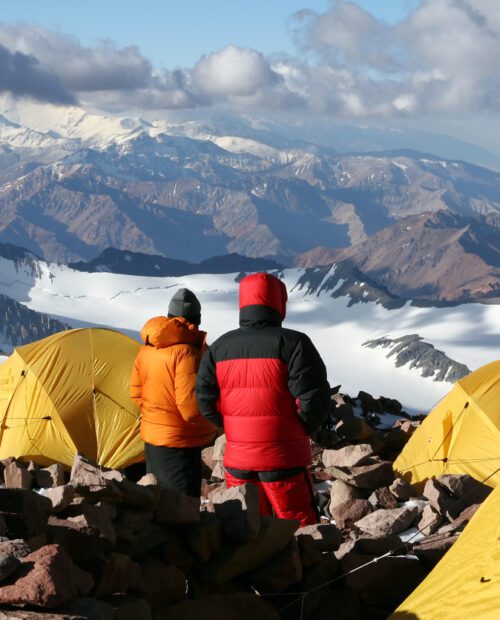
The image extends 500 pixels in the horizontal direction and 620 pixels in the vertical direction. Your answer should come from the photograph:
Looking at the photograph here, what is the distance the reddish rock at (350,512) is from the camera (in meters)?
11.7

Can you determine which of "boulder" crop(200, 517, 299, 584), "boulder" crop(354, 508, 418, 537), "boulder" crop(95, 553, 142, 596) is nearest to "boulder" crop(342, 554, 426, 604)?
"boulder" crop(200, 517, 299, 584)

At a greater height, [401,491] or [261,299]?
[261,299]

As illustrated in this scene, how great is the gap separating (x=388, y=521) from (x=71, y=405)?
8009mm

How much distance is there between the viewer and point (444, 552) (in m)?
8.18

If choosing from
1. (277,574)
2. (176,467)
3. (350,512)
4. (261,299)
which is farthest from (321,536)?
(350,512)

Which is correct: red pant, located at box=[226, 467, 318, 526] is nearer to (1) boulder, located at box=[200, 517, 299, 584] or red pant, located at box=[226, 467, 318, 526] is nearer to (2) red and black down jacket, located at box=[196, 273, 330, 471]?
(2) red and black down jacket, located at box=[196, 273, 330, 471]

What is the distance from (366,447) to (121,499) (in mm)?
7586

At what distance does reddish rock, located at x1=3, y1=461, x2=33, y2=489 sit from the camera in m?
12.8

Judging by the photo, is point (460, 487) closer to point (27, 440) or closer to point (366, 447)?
point (366, 447)

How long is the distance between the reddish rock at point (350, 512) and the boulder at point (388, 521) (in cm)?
72

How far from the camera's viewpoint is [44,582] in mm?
5285

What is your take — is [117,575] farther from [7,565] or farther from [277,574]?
[277,574]

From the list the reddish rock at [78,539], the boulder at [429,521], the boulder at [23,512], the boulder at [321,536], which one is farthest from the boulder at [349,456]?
the reddish rock at [78,539]

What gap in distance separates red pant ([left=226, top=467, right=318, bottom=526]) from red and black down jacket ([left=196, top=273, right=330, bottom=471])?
0.09 metres
